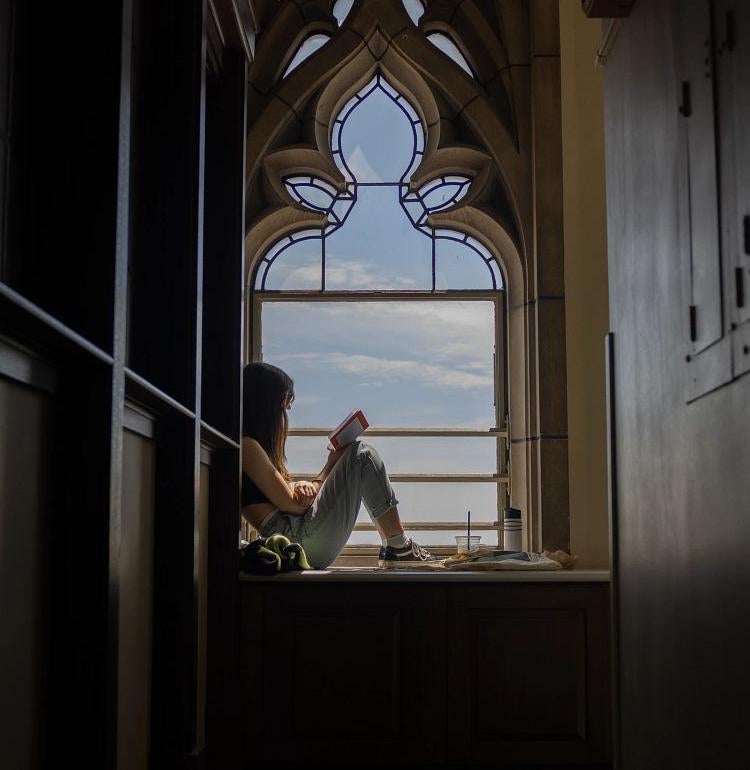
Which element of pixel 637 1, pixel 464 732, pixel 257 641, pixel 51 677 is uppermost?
pixel 637 1

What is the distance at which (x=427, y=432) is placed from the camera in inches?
185

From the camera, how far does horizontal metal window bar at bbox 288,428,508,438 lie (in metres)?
4.68

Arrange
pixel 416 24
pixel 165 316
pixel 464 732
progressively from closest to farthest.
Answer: pixel 165 316 → pixel 464 732 → pixel 416 24

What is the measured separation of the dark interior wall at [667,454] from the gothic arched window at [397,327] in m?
2.08

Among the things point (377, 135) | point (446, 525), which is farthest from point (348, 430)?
point (377, 135)

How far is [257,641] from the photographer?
350 centimetres

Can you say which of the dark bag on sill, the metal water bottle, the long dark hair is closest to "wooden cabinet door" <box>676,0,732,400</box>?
the dark bag on sill

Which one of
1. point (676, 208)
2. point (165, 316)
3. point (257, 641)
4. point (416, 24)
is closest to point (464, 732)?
point (257, 641)

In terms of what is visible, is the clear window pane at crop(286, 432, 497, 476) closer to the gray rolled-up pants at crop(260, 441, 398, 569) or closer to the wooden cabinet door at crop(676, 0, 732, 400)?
the gray rolled-up pants at crop(260, 441, 398, 569)

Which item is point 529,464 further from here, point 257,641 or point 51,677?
point 51,677

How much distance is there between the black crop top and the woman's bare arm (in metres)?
0.04

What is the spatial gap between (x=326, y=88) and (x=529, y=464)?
5.93 feet

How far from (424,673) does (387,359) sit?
157 cm

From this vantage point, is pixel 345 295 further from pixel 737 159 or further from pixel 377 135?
pixel 737 159
